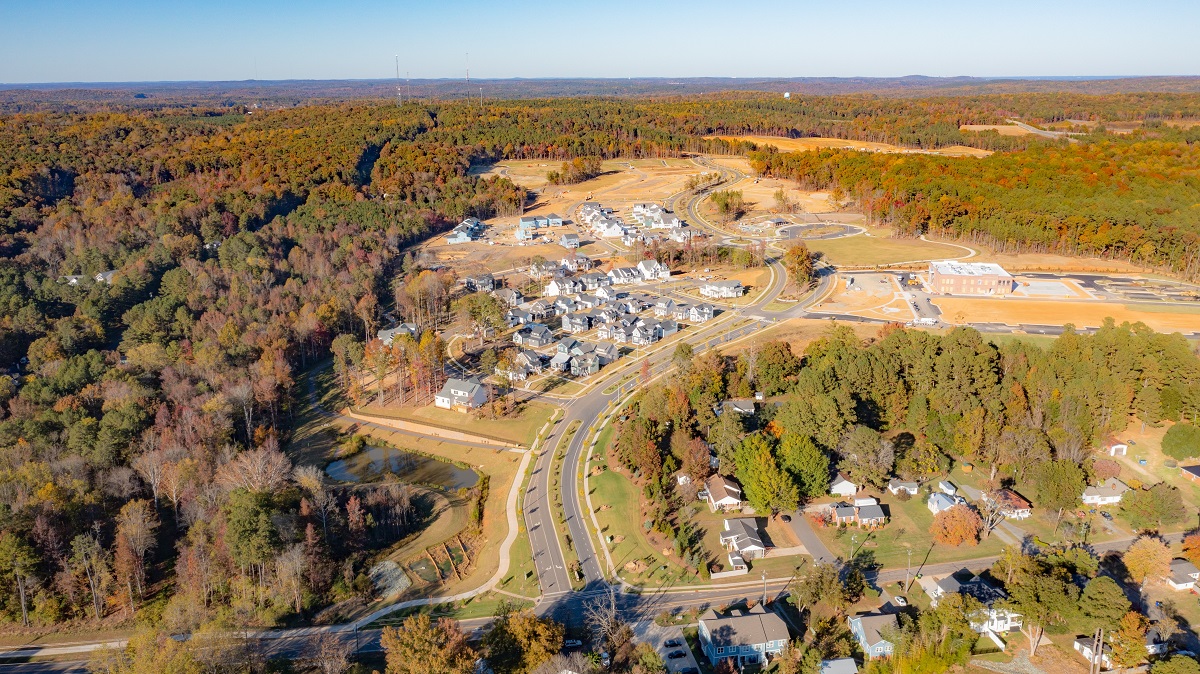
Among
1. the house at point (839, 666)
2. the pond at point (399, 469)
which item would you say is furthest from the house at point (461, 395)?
the house at point (839, 666)

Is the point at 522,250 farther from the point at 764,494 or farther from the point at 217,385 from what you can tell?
the point at 764,494

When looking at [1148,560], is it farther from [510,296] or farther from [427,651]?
[510,296]

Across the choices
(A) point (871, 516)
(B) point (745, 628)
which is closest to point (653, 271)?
(A) point (871, 516)

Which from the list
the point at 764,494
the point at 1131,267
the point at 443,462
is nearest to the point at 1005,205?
the point at 1131,267

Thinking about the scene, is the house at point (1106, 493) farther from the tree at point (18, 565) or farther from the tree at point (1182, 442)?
the tree at point (18, 565)

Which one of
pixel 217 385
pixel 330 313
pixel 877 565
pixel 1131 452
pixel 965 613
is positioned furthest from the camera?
pixel 330 313

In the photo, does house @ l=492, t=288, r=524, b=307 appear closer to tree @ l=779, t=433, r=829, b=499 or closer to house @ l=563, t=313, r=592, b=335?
house @ l=563, t=313, r=592, b=335
